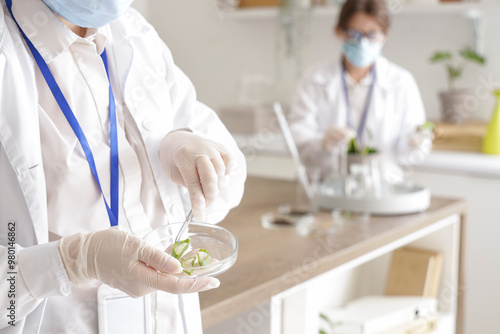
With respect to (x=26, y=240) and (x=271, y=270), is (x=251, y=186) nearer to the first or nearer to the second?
(x=271, y=270)

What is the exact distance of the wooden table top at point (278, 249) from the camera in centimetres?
113

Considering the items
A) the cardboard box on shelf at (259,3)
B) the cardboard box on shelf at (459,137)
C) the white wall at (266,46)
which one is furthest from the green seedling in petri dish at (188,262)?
the cardboard box on shelf at (259,3)

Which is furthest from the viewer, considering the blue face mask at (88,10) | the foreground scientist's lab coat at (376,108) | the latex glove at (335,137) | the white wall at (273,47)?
the white wall at (273,47)

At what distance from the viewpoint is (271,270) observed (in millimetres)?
1269

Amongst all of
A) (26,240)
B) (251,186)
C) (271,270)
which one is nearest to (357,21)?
(251,186)

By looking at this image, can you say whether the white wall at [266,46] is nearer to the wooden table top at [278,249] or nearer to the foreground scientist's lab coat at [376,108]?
the foreground scientist's lab coat at [376,108]

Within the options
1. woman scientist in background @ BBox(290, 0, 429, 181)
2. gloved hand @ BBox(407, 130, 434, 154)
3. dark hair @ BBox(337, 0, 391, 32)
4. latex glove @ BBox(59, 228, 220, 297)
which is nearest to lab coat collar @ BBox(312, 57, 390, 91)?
woman scientist in background @ BBox(290, 0, 429, 181)

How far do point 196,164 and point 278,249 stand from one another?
1.83 ft

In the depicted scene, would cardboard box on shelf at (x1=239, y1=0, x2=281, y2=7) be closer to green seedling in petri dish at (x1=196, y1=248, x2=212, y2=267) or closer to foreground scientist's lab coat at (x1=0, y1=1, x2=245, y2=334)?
foreground scientist's lab coat at (x1=0, y1=1, x2=245, y2=334)

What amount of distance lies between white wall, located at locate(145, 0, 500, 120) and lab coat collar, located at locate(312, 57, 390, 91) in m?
0.68

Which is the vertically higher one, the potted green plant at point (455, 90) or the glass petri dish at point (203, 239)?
the glass petri dish at point (203, 239)

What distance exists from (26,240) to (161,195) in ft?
0.75

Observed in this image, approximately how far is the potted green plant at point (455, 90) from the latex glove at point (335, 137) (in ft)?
4.13

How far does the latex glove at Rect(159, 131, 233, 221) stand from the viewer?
892mm
